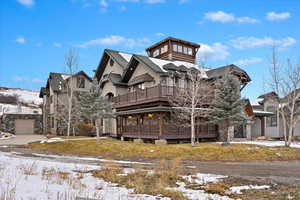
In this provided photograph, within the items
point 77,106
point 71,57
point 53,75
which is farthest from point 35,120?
point 71,57

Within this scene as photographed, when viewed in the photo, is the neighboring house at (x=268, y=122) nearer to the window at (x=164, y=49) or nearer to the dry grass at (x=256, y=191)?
the window at (x=164, y=49)

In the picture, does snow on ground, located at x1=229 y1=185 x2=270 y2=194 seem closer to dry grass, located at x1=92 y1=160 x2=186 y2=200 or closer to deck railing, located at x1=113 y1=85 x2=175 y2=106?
dry grass, located at x1=92 y1=160 x2=186 y2=200

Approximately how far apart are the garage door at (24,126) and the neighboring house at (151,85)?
1946 cm

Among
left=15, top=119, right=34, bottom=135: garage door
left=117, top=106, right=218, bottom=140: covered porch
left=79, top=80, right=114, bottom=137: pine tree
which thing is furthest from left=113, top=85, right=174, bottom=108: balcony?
left=15, top=119, right=34, bottom=135: garage door

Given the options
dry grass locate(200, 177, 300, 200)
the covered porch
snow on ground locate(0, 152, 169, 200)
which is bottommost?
dry grass locate(200, 177, 300, 200)

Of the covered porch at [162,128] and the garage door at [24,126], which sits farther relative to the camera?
the garage door at [24,126]

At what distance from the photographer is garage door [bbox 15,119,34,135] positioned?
4631cm

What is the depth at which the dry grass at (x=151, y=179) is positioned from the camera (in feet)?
25.0

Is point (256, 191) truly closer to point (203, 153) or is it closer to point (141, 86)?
point (203, 153)

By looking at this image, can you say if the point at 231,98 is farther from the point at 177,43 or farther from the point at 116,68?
the point at 116,68

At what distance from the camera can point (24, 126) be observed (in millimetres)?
47188

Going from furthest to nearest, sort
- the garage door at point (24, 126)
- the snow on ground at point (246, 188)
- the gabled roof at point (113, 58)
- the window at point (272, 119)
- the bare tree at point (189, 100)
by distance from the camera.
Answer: the garage door at point (24, 126) < the gabled roof at point (113, 58) < the window at point (272, 119) < the bare tree at point (189, 100) < the snow on ground at point (246, 188)

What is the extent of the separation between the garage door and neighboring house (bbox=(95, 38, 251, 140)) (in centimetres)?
1946

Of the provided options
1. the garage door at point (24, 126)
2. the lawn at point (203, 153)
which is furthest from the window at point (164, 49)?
the garage door at point (24, 126)
